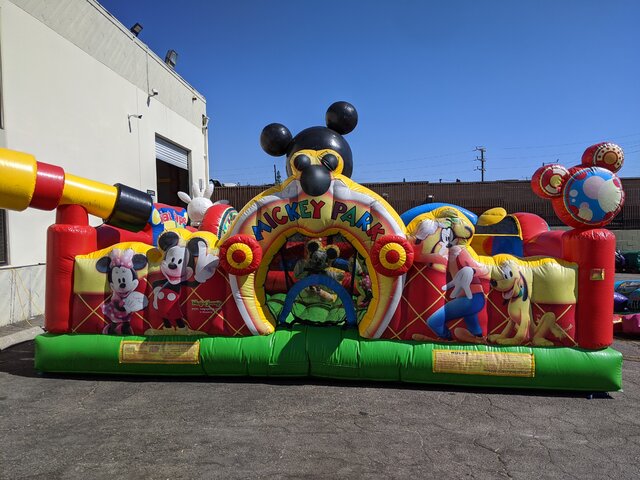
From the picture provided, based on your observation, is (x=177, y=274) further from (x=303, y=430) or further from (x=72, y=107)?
(x=72, y=107)

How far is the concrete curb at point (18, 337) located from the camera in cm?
651

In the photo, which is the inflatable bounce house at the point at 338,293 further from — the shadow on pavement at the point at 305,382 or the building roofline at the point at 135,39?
the building roofline at the point at 135,39

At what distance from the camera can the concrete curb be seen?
21.4ft

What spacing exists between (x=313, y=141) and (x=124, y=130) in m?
8.21

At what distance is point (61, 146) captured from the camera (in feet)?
31.5

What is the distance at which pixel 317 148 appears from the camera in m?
5.62

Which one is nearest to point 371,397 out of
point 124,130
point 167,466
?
point 167,466

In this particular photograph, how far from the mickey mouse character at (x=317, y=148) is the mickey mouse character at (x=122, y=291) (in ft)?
6.68

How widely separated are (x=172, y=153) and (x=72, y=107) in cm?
520

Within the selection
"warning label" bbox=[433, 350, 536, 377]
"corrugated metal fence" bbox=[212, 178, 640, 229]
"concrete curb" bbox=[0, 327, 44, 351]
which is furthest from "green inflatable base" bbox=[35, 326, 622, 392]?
"corrugated metal fence" bbox=[212, 178, 640, 229]

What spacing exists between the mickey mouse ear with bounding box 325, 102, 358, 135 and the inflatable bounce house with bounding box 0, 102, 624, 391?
99cm

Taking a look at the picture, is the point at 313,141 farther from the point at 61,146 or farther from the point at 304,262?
the point at 61,146

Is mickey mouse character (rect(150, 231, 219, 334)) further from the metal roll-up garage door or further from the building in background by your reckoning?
the metal roll-up garage door

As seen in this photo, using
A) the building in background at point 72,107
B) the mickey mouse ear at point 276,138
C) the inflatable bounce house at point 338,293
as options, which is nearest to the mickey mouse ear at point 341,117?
the mickey mouse ear at point 276,138
